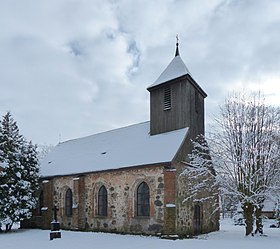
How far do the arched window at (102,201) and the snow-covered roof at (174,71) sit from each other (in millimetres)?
8205

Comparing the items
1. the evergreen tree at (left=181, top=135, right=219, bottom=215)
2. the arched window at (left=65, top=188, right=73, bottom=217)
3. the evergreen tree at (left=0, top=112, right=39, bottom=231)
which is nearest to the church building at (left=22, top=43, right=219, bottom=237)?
the arched window at (left=65, top=188, right=73, bottom=217)

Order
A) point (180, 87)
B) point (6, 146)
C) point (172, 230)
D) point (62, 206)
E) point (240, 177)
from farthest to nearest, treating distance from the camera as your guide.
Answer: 1. point (62, 206)
2. point (6, 146)
3. point (180, 87)
4. point (240, 177)
5. point (172, 230)

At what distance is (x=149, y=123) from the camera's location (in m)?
26.7

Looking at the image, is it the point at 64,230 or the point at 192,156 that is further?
the point at 64,230

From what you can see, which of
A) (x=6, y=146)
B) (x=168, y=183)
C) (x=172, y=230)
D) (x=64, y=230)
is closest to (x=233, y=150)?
(x=168, y=183)

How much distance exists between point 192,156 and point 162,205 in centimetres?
395

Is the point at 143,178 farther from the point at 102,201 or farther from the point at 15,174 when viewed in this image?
the point at 15,174

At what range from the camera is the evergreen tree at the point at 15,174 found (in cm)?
2428

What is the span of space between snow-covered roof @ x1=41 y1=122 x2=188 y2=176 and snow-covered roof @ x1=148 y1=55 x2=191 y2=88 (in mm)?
3749

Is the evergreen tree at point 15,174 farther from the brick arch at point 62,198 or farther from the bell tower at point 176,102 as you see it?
the bell tower at point 176,102

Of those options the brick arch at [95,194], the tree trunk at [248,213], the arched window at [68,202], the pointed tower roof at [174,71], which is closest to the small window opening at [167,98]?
the pointed tower roof at [174,71]

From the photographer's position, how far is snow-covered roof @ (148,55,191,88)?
2396 cm

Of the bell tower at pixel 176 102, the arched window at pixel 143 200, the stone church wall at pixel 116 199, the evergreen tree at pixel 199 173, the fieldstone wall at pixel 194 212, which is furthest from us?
the bell tower at pixel 176 102

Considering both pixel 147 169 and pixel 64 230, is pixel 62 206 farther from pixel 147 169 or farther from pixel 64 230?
pixel 147 169
